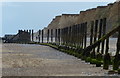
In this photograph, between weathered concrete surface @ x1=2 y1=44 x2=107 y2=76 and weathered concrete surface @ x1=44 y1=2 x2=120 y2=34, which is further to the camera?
weathered concrete surface @ x1=44 y1=2 x2=120 y2=34

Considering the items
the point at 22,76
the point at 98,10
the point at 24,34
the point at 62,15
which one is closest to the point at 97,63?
the point at 22,76

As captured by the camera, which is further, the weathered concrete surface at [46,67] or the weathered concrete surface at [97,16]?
the weathered concrete surface at [97,16]

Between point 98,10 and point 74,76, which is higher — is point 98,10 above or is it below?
above

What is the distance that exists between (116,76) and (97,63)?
5203 millimetres

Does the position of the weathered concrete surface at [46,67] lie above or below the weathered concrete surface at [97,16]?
below

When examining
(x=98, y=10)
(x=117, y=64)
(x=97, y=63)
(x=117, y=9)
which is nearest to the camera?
(x=117, y=64)

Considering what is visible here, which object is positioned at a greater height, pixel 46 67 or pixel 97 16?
pixel 97 16

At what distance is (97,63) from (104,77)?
209 inches

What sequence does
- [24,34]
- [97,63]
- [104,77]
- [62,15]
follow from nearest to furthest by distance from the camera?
[104,77] < [97,63] < [24,34] < [62,15]

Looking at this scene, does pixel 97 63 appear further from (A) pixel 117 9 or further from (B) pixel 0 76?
(A) pixel 117 9

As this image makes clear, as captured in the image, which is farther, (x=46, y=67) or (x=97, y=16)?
(x=97, y=16)

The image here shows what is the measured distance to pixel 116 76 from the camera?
14.2 metres

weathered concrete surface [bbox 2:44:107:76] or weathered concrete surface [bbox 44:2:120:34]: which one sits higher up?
weathered concrete surface [bbox 44:2:120:34]

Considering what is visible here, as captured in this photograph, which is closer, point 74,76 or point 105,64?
point 74,76
